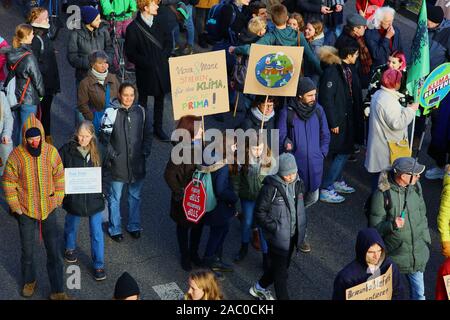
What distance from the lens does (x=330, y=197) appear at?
1106cm

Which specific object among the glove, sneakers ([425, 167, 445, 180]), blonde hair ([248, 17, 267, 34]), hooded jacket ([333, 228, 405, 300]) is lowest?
sneakers ([425, 167, 445, 180])

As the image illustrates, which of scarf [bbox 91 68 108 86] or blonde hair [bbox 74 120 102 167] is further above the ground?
scarf [bbox 91 68 108 86]

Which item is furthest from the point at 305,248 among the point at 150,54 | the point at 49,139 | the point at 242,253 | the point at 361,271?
the point at 49,139

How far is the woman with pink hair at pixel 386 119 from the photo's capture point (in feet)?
33.0

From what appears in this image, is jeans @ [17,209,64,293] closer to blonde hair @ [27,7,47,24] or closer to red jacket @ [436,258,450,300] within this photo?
red jacket @ [436,258,450,300]

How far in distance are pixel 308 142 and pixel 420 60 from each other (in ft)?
5.31

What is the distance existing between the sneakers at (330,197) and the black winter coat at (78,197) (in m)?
3.15

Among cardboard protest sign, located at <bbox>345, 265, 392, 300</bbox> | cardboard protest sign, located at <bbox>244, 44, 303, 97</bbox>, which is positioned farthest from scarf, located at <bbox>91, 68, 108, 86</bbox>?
cardboard protest sign, located at <bbox>345, 265, 392, 300</bbox>

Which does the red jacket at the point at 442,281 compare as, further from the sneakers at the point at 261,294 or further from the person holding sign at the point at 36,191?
the person holding sign at the point at 36,191

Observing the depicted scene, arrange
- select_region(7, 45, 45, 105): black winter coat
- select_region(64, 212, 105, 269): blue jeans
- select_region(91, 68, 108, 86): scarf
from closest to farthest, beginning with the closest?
select_region(64, 212, 105, 269): blue jeans, select_region(91, 68, 108, 86): scarf, select_region(7, 45, 45, 105): black winter coat

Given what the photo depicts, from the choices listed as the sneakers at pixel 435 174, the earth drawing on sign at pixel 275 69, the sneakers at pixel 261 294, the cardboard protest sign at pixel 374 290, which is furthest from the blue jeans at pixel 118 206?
the sneakers at pixel 435 174

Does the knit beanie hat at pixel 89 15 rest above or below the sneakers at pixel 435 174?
above

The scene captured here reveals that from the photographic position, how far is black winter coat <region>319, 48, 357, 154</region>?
35.2 ft

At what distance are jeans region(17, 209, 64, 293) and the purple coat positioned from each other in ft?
9.05
